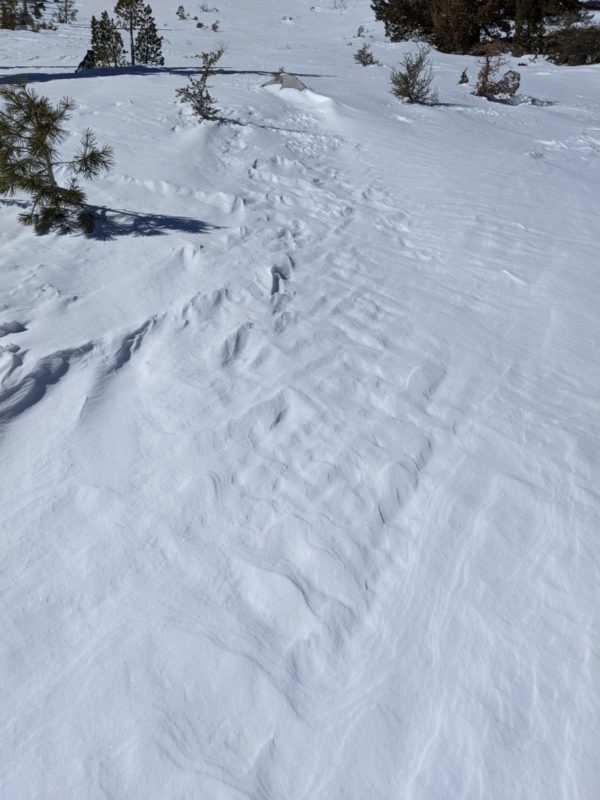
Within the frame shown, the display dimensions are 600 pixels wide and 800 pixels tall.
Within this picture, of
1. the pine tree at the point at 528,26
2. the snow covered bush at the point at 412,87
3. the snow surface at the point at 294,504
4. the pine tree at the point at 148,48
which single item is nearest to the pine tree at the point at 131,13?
the pine tree at the point at 148,48

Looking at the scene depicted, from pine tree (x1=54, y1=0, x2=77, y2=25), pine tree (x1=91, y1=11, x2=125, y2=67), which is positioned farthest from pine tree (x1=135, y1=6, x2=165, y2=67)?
pine tree (x1=54, y1=0, x2=77, y2=25)

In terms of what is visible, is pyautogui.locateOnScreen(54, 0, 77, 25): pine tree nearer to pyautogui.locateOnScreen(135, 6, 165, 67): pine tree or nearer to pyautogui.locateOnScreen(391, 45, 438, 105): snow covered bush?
pyautogui.locateOnScreen(135, 6, 165, 67): pine tree

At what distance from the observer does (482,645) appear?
1963mm

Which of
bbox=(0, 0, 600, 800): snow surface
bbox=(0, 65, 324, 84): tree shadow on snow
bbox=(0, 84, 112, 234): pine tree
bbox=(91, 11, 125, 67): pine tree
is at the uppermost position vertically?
bbox=(91, 11, 125, 67): pine tree

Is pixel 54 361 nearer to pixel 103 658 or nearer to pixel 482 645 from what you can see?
pixel 103 658

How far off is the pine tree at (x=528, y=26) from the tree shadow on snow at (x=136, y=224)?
57.7ft

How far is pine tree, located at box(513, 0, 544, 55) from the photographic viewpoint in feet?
56.4

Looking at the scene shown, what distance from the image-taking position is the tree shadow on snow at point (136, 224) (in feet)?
13.9

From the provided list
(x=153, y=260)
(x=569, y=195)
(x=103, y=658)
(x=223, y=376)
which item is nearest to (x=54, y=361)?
(x=223, y=376)

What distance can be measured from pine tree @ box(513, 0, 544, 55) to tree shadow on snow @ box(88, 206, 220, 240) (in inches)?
692

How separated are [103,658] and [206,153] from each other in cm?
561

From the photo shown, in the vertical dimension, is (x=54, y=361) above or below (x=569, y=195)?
below

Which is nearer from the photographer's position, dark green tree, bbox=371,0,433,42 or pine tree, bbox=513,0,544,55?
pine tree, bbox=513,0,544,55

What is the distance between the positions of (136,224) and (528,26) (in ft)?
61.8
